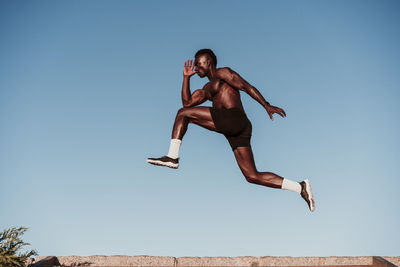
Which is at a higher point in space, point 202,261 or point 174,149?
point 174,149

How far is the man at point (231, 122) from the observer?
19.6 ft

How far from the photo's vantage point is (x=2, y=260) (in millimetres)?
5156

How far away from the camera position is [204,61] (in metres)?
6.50

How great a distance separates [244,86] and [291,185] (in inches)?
63.9

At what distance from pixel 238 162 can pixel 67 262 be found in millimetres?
2902

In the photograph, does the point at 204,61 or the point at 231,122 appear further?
the point at 204,61

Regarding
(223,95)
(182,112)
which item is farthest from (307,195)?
(182,112)

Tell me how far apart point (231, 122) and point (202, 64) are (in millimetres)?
1131

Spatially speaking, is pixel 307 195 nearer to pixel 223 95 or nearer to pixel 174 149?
pixel 223 95

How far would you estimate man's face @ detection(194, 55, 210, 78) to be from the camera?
6.49 meters

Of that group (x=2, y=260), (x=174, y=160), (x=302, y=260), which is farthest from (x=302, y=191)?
(x=2, y=260)

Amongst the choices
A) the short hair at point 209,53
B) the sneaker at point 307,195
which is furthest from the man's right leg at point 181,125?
the sneaker at point 307,195

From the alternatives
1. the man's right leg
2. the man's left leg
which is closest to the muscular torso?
the man's right leg

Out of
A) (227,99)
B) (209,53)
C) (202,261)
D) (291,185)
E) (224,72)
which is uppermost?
(209,53)
